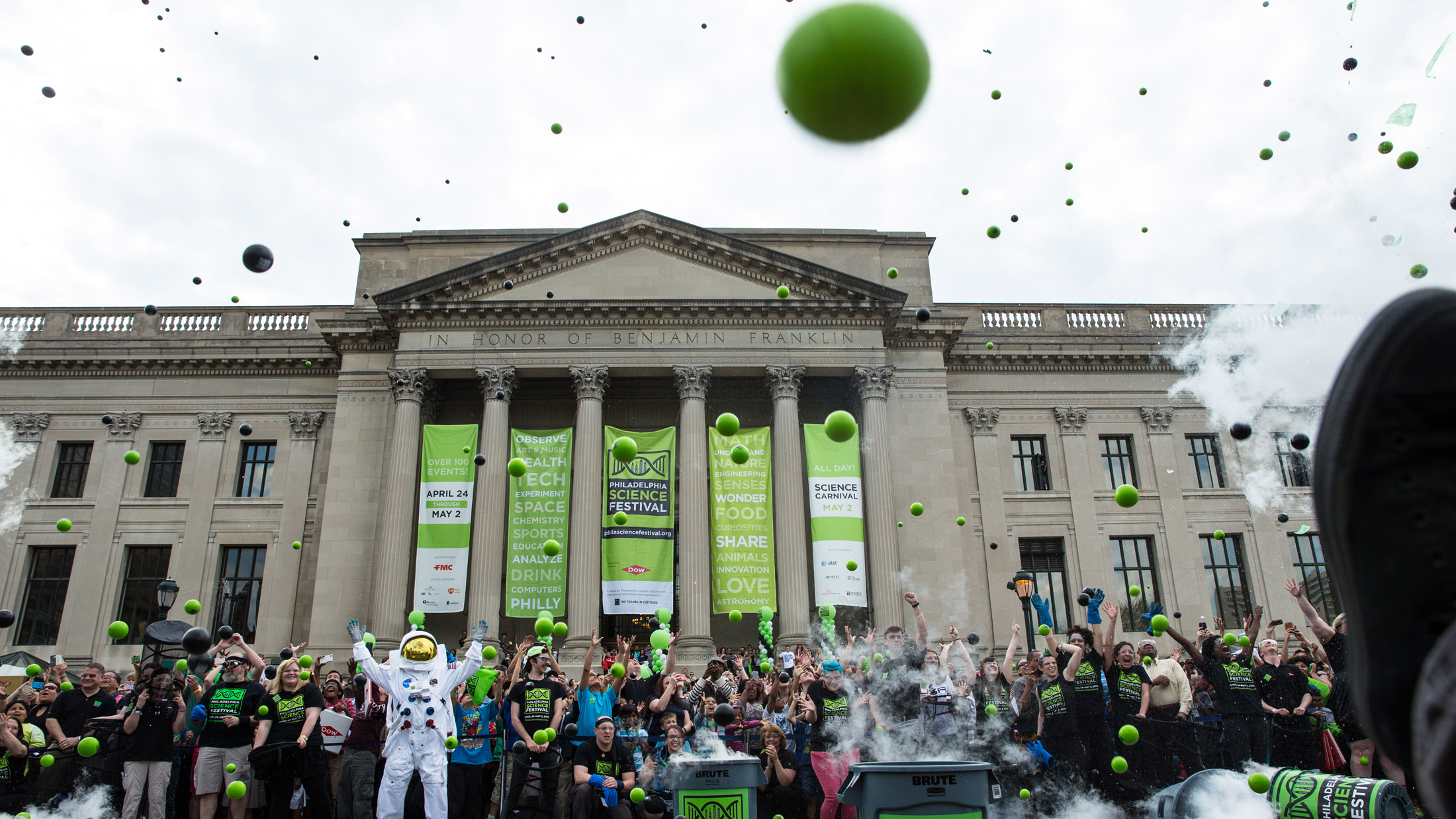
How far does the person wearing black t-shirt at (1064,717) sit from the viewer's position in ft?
35.5

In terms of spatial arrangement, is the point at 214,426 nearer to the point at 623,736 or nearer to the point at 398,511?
the point at 398,511

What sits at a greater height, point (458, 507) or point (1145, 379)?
point (1145, 379)

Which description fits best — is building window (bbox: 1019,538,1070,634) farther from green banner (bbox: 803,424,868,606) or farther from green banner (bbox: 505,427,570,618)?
green banner (bbox: 505,427,570,618)

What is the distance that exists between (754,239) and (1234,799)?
26.8 metres

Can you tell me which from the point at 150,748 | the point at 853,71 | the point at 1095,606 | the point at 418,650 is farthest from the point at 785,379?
the point at 853,71

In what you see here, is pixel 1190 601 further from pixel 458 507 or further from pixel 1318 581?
pixel 458 507

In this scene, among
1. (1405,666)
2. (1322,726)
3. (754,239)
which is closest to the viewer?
(1405,666)

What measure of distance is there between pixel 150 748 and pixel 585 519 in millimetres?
16687

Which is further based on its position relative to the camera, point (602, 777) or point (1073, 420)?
point (1073, 420)

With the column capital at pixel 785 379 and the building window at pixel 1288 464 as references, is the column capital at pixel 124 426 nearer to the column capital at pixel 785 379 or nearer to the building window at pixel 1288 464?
the column capital at pixel 785 379

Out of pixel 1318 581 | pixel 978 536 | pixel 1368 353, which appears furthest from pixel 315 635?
pixel 1318 581

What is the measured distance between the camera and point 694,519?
2722cm

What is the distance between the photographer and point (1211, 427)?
32938 millimetres

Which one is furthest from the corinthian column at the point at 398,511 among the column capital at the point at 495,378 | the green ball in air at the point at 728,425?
the green ball in air at the point at 728,425
